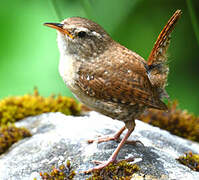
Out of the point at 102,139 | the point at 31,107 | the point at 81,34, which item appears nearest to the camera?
the point at 81,34

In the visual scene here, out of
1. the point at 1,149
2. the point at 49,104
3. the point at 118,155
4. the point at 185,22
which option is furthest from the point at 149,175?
the point at 185,22

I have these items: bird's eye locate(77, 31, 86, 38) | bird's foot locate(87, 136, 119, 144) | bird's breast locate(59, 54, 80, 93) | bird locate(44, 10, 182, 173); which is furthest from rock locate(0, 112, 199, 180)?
bird's eye locate(77, 31, 86, 38)

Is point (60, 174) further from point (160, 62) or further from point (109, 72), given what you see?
point (160, 62)

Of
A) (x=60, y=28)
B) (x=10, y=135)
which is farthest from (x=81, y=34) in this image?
(x=10, y=135)

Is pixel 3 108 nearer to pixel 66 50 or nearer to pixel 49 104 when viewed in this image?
pixel 49 104

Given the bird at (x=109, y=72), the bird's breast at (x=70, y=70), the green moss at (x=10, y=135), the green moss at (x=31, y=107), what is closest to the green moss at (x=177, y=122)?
the green moss at (x=31, y=107)

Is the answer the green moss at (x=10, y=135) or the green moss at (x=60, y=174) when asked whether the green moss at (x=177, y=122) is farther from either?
the green moss at (x=60, y=174)

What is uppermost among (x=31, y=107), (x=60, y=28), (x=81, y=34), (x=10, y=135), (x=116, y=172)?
(x=60, y=28)
